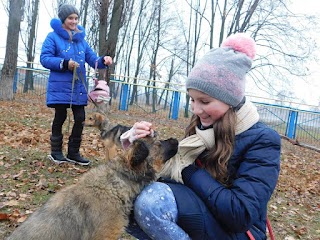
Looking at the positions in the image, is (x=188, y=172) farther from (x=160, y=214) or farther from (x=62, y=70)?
(x=62, y=70)

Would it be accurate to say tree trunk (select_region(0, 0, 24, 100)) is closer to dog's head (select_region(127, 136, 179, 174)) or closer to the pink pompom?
dog's head (select_region(127, 136, 179, 174))

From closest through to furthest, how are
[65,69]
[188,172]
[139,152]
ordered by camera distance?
[188,172] < [139,152] < [65,69]

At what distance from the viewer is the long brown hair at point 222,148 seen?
7.81 feet

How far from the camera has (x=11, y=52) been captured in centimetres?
1412

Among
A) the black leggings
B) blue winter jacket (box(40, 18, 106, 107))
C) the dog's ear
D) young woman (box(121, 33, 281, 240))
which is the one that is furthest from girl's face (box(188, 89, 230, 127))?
the black leggings

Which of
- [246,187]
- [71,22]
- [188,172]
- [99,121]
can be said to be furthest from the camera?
[71,22]

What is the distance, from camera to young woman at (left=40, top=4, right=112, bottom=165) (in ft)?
16.9

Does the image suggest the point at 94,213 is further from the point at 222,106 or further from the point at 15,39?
the point at 15,39

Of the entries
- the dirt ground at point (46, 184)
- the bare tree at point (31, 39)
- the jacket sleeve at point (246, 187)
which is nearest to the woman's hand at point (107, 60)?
the dirt ground at point (46, 184)

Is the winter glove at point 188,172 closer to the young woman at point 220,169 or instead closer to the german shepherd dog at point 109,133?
the young woman at point 220,169

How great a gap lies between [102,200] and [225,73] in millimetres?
1260

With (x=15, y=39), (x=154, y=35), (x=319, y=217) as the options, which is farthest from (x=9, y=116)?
(x=154, y=35)

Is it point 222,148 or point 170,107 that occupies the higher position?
point 222,148

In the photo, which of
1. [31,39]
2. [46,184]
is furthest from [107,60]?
[31,39]
